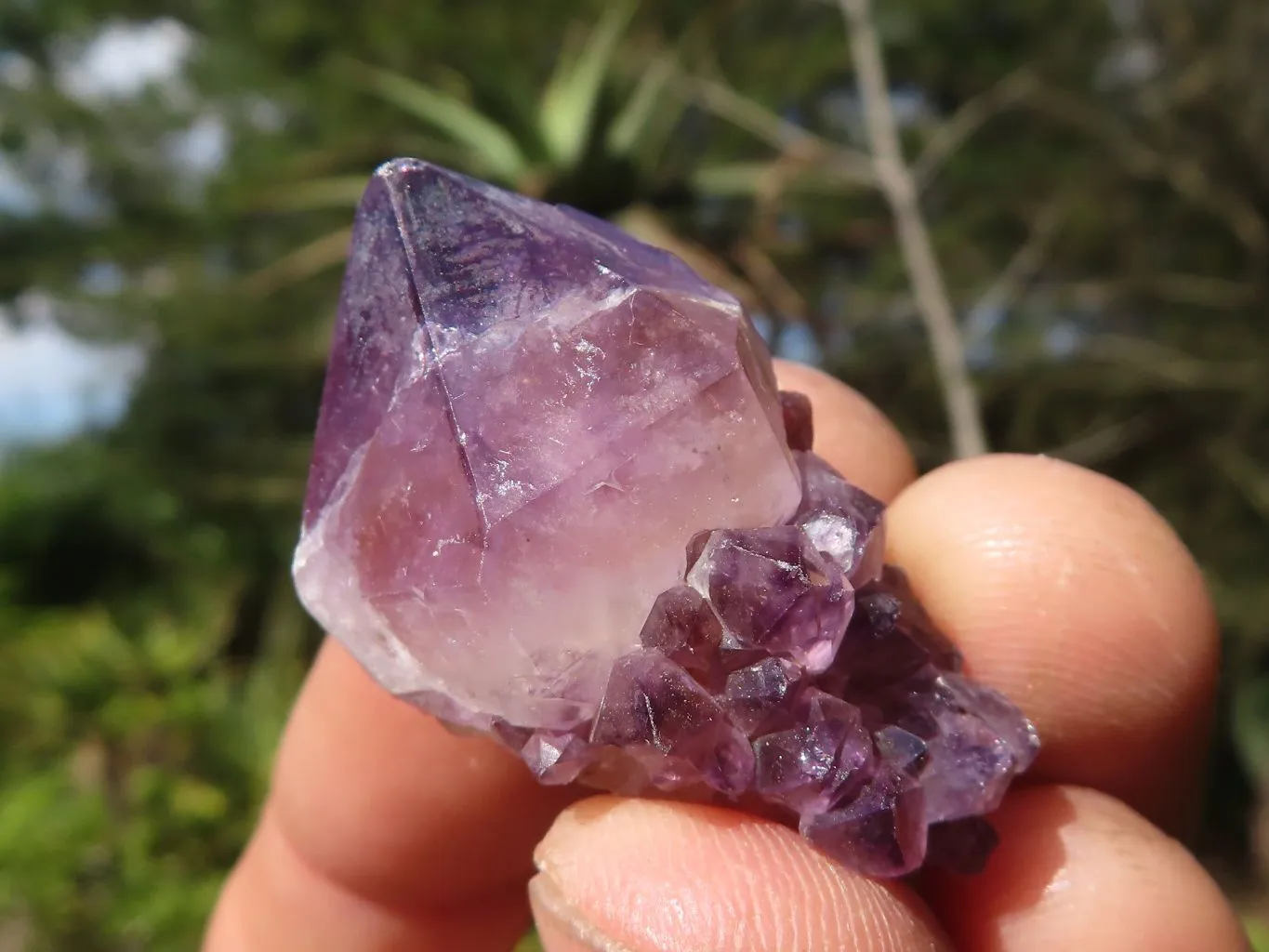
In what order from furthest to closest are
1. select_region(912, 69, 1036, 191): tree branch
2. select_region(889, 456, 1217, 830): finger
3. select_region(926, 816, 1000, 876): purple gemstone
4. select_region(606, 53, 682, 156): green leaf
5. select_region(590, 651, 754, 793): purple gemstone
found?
select_region(606, 53, 682, 156): green leaf
select_region(912, 69, 1036, 191): tree branch
select_region(889, 456, 1217, 830): finger
select_region(926, 816, 1000, 876): purple gemstone
select_region(590, 651, 754, 793): purple gemstone

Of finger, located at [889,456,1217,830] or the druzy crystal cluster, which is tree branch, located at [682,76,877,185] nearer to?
finger, located at [889,456,1217,830]

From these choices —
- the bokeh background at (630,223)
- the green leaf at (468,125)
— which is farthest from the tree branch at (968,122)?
the green leaf at (468,125)

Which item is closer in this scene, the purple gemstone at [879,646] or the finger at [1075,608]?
the purple gemstone at [879,646]

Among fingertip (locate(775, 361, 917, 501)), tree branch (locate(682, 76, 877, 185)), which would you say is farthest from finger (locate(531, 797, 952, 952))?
tree branch (locate(682, 76, 877, 185))

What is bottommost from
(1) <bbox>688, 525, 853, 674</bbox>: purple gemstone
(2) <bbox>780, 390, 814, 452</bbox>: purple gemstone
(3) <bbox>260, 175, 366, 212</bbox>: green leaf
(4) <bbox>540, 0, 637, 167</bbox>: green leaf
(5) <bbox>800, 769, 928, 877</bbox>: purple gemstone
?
(3) <bbox>260, 175, 366, 212</bbox>: green leaf

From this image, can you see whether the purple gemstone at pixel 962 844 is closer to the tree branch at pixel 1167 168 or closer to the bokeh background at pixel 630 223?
the bokeh background at pixel 630 223

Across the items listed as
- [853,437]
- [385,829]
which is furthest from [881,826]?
[385,829]
